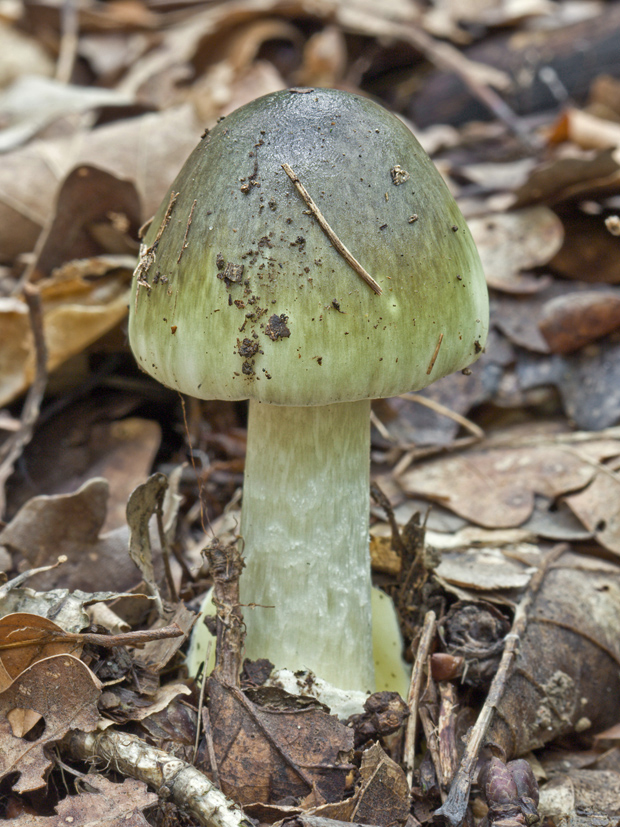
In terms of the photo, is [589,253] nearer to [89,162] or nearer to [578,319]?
[578,319]

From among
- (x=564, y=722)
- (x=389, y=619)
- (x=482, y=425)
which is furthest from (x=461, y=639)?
(x=482, y=425)

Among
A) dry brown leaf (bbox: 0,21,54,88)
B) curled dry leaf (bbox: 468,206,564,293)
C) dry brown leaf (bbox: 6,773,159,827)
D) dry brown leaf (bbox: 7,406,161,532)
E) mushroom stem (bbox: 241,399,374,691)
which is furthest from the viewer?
dry brown leaf (bbox: 0,21,54,88)

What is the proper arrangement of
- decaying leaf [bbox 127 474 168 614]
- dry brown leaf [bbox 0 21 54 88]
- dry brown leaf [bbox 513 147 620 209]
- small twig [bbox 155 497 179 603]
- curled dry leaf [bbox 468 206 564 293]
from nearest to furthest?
decaying leaf [bbox 127 474 168 614] → small twig [bbox 155 497 179 603] → dry brown leaf [bbox 513 147 620 209] → curled dry leaf [bbox 468 206 564 293] → dry brown leaf [bbox 0 21 54 88]

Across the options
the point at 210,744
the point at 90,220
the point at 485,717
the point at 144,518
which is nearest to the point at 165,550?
A: the point at 144,518

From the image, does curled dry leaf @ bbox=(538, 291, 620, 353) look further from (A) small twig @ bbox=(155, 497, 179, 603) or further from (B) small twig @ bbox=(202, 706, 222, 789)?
(B) small twig @ bbox=(202, 706, 222, 789)

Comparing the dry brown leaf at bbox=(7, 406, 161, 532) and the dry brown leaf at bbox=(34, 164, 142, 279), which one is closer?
the dry brown leaf at bbox=(7, 406, 161, 532)

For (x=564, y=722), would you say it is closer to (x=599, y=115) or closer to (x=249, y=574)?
(x=249, y=574)

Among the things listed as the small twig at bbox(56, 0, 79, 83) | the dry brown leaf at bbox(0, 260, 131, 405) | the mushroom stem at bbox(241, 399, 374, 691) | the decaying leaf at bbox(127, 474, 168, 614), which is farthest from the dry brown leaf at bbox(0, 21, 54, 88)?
the mushroom stem at bbox(241, 399, 374, 691)
